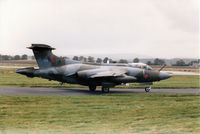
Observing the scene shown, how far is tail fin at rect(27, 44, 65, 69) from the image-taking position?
2373 centimetres

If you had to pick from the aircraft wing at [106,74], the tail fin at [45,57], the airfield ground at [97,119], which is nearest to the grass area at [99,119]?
the airfield ground at [97,119]

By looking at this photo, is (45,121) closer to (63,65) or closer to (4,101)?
(4,101)

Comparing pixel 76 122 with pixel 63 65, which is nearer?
pixel 76 122

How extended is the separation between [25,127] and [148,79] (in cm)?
1785

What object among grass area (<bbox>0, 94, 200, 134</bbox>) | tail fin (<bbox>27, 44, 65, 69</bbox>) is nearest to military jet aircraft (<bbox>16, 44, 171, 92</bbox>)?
tail fin (<bbox>27, 44, 65, 69</bbox>)

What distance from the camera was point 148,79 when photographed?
84.6ft

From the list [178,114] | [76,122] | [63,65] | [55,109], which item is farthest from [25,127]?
[63,65]

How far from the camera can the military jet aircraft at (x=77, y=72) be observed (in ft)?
77.3

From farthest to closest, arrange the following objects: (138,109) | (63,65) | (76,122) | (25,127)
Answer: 1. (63,65)
2. (138,109)
3. (76,122)
4. (25,127)

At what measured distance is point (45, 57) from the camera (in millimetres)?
23906

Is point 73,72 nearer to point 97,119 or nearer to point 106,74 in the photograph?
point 106,74

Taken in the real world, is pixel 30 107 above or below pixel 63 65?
below

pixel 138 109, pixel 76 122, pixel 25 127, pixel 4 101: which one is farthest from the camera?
pixel 4 101

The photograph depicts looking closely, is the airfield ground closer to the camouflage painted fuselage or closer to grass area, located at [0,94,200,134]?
grass area, located at [0,94,200,134]
